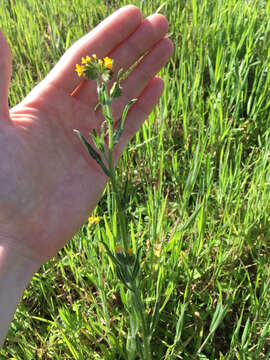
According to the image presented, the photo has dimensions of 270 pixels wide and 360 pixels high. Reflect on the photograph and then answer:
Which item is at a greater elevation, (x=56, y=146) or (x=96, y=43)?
(x=96, y=43)

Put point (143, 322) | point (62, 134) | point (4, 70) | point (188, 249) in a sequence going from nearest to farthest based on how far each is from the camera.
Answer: point (143, 322) → point (4, 70) → point (188, 249) → point (62, 134)

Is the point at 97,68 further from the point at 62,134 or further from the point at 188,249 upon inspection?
the point at 188,249

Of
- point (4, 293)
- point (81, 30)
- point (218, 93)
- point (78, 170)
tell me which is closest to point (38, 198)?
point (78, 170)

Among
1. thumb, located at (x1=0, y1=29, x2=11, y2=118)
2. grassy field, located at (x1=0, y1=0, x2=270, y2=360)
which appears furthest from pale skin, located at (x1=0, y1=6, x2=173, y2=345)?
grassy field, located at (x1=0, y1=0, x2=270, y2=360)

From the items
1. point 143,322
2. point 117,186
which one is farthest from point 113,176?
point 143,322

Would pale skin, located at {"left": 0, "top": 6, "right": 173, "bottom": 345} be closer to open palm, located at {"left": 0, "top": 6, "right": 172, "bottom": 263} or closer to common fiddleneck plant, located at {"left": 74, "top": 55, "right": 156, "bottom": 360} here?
open palm, located at {"left": 0, "top": 6, "right": 172, "bottom": 263}

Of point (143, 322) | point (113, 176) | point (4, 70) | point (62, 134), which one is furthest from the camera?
point (62, 134)

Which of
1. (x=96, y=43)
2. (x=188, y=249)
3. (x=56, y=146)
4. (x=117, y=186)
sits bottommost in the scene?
(x=188, y=249)

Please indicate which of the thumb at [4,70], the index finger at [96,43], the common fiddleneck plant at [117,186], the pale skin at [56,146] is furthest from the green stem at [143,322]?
the index finger at [96,43]
